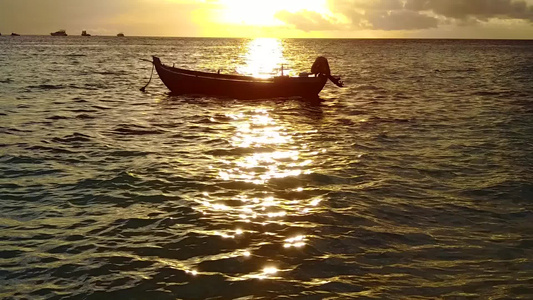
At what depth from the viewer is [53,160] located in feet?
40.0

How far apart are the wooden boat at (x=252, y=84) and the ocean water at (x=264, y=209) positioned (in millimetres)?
7425

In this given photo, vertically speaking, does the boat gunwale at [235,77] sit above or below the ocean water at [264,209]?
above

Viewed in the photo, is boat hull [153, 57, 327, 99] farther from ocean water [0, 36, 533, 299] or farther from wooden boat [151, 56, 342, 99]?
ocean water [0, 36, 533, 299]

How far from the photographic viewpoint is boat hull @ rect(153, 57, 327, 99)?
1017 inches

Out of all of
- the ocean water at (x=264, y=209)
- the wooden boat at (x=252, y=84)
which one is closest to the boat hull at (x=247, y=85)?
the wooden boat at (x=252, y=84)

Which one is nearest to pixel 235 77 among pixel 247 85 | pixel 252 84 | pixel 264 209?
pixel 247 85

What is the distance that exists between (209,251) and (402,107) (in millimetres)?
19260

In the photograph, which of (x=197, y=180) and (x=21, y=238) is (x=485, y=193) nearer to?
(x=197, y=180)

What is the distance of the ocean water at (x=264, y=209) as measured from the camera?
6.19 meters

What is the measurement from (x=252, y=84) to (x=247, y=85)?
301mm

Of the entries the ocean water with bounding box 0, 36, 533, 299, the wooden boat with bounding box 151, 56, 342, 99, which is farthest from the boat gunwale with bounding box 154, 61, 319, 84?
the ocean water with bounding box 0, 36, 533, 299

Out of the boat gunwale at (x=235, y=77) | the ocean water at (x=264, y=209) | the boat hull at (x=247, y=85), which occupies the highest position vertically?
the boat gunwale at (x=235, y=77)

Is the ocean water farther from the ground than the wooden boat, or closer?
closer

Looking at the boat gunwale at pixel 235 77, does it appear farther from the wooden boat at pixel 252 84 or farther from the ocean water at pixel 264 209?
the ocean water at pixel 264 209
